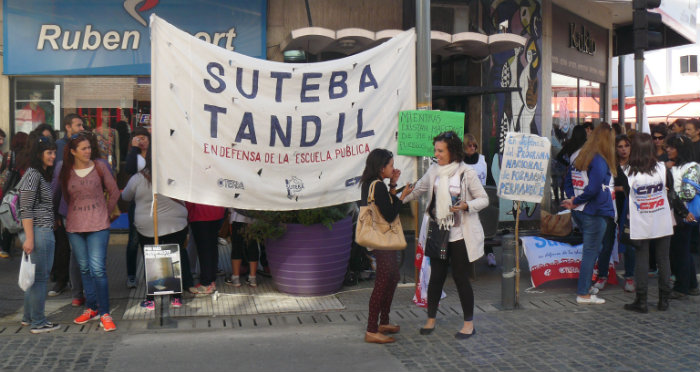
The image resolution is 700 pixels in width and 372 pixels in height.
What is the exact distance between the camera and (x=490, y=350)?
5824mm

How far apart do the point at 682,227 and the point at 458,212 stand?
291 centimetres

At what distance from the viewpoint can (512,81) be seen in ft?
44.5

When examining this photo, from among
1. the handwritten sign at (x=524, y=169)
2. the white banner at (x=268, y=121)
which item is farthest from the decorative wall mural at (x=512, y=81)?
the white banner at (x=268, y=121)

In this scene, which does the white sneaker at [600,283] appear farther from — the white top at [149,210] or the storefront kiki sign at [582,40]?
the storefront kiki sign at [582,40]

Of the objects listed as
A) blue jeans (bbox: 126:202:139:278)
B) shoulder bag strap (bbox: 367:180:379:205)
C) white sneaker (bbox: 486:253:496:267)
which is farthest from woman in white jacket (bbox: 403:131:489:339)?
blue jeans (bbox: 126:202:139:278)

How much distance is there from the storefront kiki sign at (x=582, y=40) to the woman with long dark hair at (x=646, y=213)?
8.94 m

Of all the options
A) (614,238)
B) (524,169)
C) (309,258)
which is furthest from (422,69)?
(614,238)

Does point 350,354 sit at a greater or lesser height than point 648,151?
lesser

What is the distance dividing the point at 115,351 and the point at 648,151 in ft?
17.2

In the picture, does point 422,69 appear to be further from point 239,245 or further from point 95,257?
point 95,257

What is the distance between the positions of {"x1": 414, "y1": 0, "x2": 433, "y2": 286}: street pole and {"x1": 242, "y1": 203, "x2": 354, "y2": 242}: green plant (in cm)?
97

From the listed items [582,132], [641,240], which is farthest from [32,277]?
[582,132]

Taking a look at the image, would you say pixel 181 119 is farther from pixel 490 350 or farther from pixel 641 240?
pixel 641 240

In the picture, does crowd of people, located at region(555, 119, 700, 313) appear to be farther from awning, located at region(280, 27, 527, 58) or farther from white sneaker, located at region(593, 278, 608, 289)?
awning, located at region(280, 27, 527, 58)
